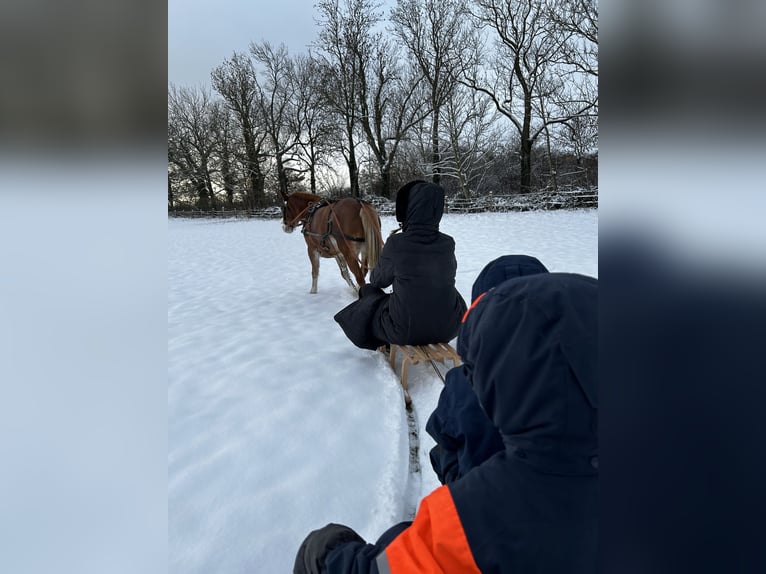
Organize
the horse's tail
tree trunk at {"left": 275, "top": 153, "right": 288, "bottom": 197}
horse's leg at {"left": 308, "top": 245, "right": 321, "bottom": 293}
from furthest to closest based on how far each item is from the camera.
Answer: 1. tree trunk at {"left": 275, "top": 153, "right": 288, "bottom": 197}
2. horse's leg at {"left": 308, "top": 245, "right": 321, "bottom": 293}
3. the horse's tail

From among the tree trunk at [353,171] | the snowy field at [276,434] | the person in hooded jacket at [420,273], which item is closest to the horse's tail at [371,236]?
the snowy field at [276,434]

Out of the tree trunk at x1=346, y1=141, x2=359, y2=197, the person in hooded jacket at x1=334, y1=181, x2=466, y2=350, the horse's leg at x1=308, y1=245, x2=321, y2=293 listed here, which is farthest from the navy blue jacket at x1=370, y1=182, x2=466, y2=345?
the tree trunk at x1=346, y1=141, x2=359, y2=197

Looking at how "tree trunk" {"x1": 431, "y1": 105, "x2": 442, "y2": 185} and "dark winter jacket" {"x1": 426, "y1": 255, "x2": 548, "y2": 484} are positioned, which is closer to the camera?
"dark winter jacket" {"x1": 426, "y1": 255, "x2": 548, "y2": 484}

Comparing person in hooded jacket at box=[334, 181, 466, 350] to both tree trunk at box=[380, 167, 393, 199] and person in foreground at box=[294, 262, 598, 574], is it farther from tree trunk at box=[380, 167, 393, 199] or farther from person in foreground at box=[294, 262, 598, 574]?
tree trunk at box=[380, 167, 393, 199]

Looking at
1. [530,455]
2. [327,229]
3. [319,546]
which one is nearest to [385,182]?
[327,229]

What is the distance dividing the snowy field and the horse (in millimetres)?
642

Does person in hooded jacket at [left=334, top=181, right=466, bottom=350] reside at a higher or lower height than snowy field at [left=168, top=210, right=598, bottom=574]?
higher

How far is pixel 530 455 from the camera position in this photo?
0.90 metres

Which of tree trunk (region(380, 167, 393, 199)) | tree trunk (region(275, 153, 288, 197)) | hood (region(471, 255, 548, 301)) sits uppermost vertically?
tree trunk (region(275, 153, 288, 197))

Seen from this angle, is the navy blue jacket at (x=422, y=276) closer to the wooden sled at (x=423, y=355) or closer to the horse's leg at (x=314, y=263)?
the wooden sled at (x=423, y=355)

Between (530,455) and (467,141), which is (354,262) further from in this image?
(467,141)

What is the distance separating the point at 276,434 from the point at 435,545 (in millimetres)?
1796

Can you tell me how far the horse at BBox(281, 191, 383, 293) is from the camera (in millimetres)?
5152
